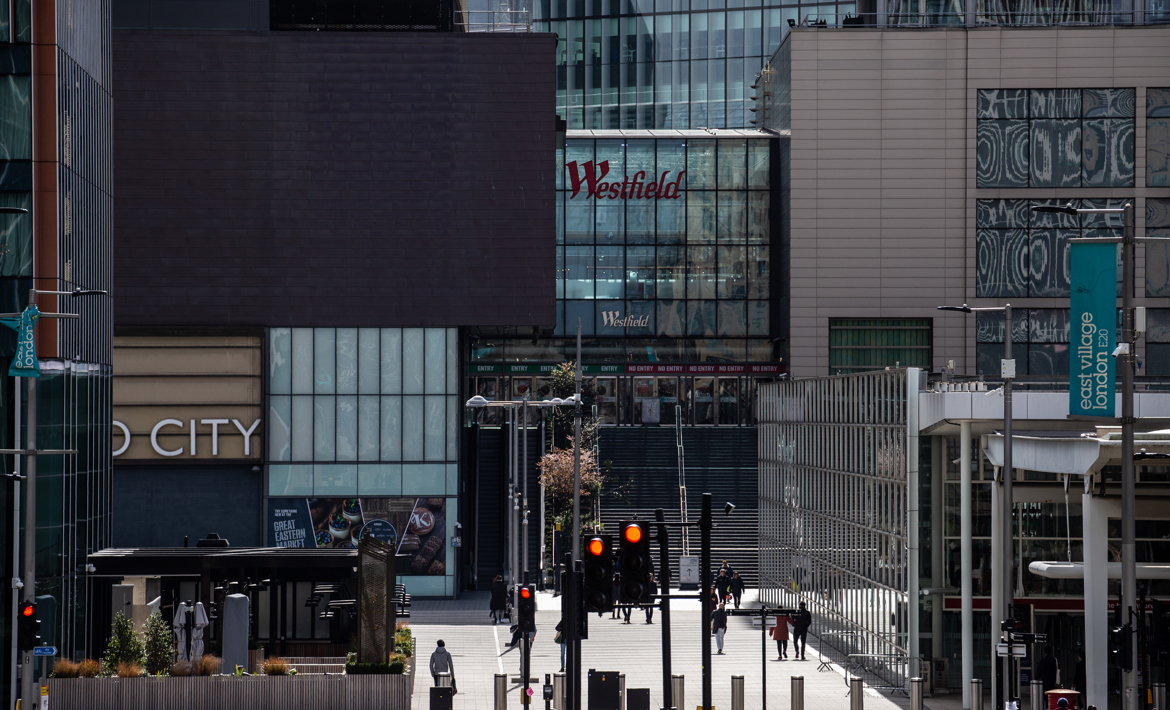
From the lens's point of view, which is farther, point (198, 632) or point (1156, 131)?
point (1156, 131)

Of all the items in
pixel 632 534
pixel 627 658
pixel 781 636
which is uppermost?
pixel 632 534

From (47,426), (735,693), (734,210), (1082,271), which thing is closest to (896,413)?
(735,693)

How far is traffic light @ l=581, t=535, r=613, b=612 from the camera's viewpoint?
55.7ft

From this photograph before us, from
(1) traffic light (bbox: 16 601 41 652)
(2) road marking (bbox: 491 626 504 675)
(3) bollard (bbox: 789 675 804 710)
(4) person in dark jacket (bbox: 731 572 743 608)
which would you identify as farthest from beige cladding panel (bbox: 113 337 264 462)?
(3) bollard (bbox: 789 675 804 710)

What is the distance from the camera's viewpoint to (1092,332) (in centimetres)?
2391

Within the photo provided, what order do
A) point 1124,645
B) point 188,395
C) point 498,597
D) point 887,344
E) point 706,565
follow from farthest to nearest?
point 887,344 < point 188,395 < point 498,597 < point 1124,645 < point 706,565

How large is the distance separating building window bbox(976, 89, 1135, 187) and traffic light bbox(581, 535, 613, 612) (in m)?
50.3

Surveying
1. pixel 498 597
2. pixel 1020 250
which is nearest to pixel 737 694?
pixel 498 597

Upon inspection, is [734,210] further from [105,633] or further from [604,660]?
[105,633]

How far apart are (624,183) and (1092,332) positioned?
163 ft

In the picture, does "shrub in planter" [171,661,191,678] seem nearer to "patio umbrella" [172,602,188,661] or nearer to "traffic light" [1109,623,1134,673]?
"patio umbrella" [172,602,188,661]

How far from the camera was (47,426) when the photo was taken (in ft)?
105

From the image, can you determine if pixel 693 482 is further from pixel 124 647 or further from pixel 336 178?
pixel 124 647

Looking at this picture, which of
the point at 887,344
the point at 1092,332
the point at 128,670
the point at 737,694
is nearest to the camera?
the point at 1092,332
